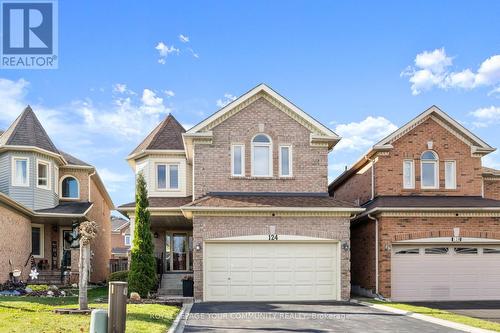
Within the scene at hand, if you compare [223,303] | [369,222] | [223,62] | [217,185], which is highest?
[223,62]

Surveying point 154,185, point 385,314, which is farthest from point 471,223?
point 154,185

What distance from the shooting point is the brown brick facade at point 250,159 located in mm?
20875

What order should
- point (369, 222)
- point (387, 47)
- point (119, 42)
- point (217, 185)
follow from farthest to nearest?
point (369, 222), point (217, 185), point (387, 47), point (119, 42)

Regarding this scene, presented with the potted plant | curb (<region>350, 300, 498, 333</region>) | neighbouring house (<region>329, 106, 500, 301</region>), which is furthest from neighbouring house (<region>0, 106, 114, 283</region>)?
curb (<region>350, 300, 498, 333</region>)

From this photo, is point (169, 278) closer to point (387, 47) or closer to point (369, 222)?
point (369, 222)

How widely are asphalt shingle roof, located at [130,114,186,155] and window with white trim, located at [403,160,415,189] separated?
973 centimetres

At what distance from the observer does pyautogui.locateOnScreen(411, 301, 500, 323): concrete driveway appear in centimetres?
1586

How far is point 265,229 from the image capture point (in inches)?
774

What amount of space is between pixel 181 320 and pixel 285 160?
8830mm

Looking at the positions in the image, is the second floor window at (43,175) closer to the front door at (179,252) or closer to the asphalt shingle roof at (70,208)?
the asphalt shingle roof at (70,208)

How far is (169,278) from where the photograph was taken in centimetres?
2383

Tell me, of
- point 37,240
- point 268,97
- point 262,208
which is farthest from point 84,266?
point 37,240

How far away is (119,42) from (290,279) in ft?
33.5

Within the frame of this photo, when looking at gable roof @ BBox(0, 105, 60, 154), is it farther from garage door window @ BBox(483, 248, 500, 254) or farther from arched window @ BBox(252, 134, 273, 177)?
garage door window @ BBox(483, 248, 500, 254)
